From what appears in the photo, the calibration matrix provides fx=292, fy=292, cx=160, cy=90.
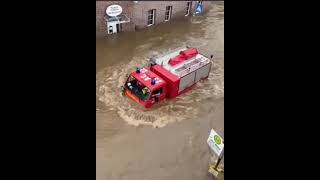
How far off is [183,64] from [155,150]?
4975 millimetres

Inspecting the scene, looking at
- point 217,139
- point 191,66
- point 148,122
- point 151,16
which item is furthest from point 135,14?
point 217,139

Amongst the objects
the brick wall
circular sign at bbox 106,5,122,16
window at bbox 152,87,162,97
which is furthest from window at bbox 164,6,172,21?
window at bbox 152,87,162,97

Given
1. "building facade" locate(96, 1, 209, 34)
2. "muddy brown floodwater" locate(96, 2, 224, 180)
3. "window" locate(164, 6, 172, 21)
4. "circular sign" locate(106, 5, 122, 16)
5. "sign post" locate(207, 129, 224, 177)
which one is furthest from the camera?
"window" locate(164, 6, 172, 21)

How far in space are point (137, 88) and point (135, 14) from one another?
7778 millimetres

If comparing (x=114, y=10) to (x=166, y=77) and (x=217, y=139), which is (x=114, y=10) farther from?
(x=217, y=139)

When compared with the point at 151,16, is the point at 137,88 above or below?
below

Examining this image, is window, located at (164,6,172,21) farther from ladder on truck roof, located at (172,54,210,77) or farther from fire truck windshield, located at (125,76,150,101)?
fire truck windshield, located at (125,76,150,101)

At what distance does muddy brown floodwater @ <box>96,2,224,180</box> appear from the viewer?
39.2ft

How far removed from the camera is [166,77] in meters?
14.5

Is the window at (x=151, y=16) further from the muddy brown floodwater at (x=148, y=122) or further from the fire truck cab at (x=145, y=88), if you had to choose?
the fire truck cab at (x=145, y=88)

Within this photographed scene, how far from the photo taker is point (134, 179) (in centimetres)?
1150

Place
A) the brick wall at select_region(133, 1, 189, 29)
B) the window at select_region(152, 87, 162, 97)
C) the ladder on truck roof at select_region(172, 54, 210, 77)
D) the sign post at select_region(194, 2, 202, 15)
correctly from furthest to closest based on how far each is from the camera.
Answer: the sign post at select_region(194, 2, 202, 15) < the brick wall at select_region(133, 1, 189, 29) < the ladder on truck roof at select_region(172, 54, 210, 77) < the window at select_region(152, 87, 162, 97)

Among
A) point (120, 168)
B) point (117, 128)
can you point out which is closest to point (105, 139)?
point (117, 128)

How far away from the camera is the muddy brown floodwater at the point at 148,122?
11953 millimetres
